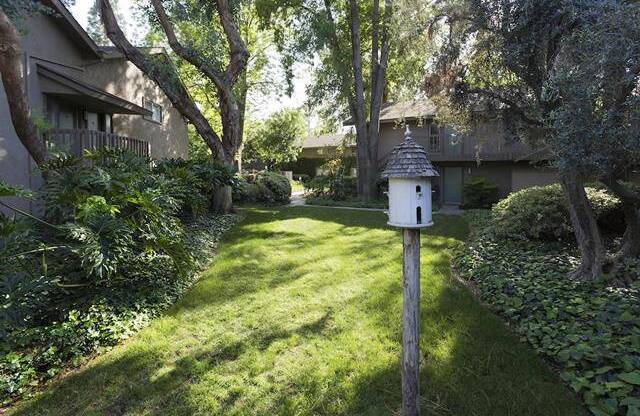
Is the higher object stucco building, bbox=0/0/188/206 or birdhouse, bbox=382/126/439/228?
stucco building, bbox=0/0/188/206

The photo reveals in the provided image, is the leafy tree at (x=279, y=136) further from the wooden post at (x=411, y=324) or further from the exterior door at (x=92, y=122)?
the wooden post at (x=411, y=324)

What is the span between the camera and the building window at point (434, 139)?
18141 millimetres

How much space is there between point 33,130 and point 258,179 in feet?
35.7

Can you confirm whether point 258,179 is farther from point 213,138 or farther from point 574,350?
point 574,350

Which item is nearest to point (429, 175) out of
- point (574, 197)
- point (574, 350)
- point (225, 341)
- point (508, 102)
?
point (574, 350)

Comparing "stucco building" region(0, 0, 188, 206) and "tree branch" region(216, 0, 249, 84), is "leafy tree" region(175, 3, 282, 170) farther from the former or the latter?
"tree branch" region(216, 0, 249, 84)

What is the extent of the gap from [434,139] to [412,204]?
53.8 ft

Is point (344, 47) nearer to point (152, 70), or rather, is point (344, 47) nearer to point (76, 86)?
point (152, 70)

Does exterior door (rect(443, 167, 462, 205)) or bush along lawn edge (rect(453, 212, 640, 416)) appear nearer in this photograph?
bush along lawn edge (rect(453, 212, 640, 416))

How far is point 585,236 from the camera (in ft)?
19.3

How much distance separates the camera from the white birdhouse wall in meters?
2.98

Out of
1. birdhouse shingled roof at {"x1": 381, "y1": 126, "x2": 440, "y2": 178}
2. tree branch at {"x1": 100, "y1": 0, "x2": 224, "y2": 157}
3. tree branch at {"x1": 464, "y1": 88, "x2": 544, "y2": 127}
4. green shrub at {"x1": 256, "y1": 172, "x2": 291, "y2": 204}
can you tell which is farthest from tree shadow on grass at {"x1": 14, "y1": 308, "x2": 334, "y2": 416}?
green shrub at {"x1": 256, "y1": 172, "x2": 291, "y2": 204}

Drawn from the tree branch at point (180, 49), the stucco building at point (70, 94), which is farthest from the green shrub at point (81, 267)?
the tree branch at point (180, 49)

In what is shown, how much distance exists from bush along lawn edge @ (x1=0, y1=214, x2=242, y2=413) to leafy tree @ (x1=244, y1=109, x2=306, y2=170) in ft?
76.3
